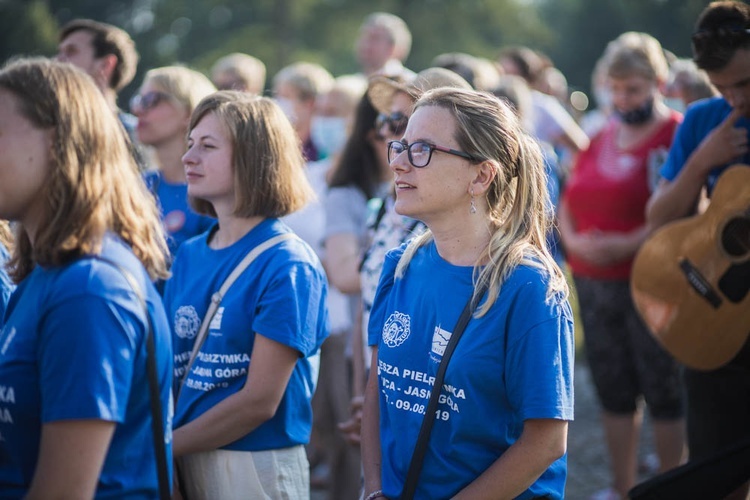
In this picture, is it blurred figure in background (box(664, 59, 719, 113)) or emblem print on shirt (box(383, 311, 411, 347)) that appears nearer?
emblem print on shirt (box(383, 311, 411, 347))

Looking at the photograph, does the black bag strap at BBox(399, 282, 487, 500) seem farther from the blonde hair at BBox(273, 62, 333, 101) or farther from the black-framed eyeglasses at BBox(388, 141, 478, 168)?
A: the blonde hair at BBox(273, 62, 333, 101)

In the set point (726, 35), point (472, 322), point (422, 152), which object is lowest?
point (472, 322)

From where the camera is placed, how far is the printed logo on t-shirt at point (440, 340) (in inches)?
97.0

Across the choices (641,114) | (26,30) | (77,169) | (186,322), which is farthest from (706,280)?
(26,30)

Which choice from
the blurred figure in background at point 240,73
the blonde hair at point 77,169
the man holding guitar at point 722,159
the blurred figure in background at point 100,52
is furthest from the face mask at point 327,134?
the blonde hair at point 77,169

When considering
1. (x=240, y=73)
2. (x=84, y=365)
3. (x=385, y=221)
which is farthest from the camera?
(x=240, y=73)

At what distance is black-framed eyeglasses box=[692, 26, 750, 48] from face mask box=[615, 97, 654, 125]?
1.52 metres

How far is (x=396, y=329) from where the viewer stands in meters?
2.61

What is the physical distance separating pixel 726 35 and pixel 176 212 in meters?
2.60

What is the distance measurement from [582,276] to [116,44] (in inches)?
126

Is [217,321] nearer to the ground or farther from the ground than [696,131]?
nearer to the ground

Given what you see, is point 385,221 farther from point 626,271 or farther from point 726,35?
point 626,271

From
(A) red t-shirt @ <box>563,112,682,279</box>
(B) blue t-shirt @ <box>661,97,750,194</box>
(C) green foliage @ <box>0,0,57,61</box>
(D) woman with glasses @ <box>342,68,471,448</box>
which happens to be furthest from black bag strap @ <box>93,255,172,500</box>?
(C) green foliage @ <box>0,0,57,61</box>

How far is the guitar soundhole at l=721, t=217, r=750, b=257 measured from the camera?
135 inches
